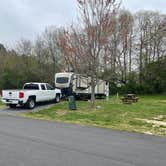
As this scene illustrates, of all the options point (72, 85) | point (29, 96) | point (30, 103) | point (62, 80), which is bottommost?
point (30, 103)

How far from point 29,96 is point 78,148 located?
12.7 meters

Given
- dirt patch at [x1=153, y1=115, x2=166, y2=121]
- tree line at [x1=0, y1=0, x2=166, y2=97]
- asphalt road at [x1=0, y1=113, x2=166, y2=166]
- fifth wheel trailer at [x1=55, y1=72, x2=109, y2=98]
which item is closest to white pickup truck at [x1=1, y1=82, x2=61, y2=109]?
fifth wheel trailer at [x1=55, y1=72, x2=109, y2=98]

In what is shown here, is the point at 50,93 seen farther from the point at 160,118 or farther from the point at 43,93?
the point at 160,118

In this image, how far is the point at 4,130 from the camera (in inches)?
396

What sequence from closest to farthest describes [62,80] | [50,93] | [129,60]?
[50,93] → [62,80] → [129,60]

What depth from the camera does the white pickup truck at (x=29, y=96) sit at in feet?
61.8

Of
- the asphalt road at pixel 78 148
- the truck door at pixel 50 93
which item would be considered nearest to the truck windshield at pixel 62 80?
the truck door at pixel 50 93

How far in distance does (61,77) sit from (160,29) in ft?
71.2

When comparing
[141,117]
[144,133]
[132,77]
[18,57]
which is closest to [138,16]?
[132,77]

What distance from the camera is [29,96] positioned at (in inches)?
762

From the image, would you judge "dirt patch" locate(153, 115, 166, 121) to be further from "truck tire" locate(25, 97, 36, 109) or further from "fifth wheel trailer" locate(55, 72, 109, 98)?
"fifth wheel trailer" locate(55, 72, 109, 98)

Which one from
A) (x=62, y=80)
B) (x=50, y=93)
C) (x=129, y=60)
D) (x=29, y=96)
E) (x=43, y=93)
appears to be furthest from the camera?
(x=129, y=60)

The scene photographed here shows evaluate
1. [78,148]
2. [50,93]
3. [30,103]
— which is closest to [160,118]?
[78,148]

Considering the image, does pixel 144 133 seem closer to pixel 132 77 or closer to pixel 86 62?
pixel 86 62
